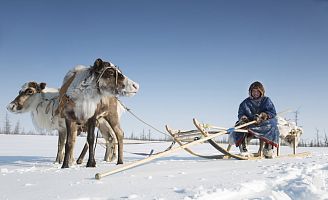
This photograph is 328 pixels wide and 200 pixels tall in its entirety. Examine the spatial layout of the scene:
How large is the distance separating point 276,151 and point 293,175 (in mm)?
4689

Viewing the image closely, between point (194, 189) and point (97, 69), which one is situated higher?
point (97, 69)

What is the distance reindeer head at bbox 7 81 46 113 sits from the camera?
7.63 metres

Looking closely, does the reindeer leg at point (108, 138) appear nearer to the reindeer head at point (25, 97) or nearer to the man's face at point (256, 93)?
the reindeer head at point (25, 97)

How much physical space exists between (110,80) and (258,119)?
3.25 metres

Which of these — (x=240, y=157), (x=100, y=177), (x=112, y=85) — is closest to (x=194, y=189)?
(x=100, y=177)

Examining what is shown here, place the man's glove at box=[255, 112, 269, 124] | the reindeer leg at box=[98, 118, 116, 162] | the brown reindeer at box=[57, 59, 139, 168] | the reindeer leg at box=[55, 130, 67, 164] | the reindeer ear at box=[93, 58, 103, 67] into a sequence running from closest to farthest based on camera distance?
the brown reindeer at box=[57, 59, 139, 168], the reindeer ear at box=[93, 58, 103, 67], the reindeer leg at box=[55, 130, 67, 164], the man's glove at box=[255, 112, 269, 124], the reindeer leg at box=[98, 118, 116, 162]

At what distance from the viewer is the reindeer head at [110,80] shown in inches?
241

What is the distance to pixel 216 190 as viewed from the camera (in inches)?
112

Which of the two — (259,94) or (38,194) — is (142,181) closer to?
(38,194)

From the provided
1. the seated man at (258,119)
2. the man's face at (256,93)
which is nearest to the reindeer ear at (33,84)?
the seated man at (258,119)

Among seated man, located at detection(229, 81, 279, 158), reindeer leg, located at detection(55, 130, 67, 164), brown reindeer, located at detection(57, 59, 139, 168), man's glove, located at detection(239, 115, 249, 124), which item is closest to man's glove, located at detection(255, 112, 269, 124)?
seated man, located at detection(229, 81, 279, 158)

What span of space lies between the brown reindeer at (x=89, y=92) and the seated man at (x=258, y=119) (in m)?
2.73

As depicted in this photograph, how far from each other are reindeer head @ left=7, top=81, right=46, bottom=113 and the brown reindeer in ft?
5.66

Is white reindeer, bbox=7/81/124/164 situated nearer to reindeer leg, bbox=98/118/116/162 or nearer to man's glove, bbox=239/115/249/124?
reindeer leg, bbox=98/118/116/162
